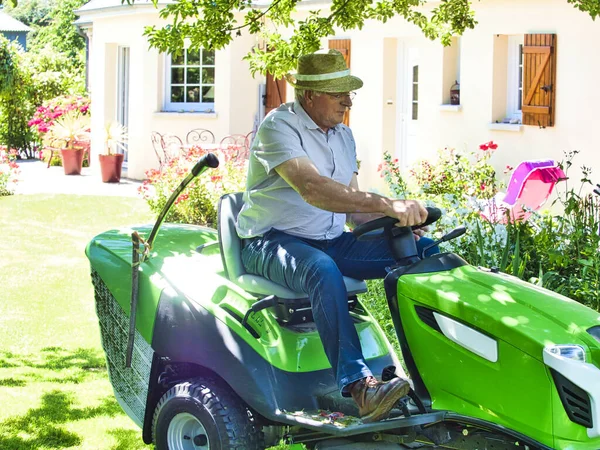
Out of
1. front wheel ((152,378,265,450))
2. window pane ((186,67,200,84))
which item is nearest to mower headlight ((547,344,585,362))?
front wheel ((152,378,265,450))

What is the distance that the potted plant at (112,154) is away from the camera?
16094 millimetres

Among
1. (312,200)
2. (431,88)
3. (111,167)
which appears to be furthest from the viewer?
(111,167)

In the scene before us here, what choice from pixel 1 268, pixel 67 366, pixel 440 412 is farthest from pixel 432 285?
pixel 1 268

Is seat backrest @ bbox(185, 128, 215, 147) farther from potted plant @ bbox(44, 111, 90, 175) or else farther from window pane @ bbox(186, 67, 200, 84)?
potted plant @ bbox(44, 111, 90, 175)

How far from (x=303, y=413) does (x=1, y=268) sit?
21.3 ft

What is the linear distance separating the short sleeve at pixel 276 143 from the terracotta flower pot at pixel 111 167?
489 inches

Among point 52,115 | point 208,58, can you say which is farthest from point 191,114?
point 52,115

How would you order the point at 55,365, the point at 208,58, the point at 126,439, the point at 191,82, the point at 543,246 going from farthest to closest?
the point at 191,82
the point at 208,58
the point at 55,365
the point at 543,246
the point at 126,439

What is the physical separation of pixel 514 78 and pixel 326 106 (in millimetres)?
7979

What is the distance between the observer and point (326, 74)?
400 centimetres

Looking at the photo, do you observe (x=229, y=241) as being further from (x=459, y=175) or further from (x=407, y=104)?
(x=407, y=104)

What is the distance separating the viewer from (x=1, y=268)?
9.32 meters

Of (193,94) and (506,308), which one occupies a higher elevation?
(193,94)

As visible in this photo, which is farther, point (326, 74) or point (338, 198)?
point (326, 74)
